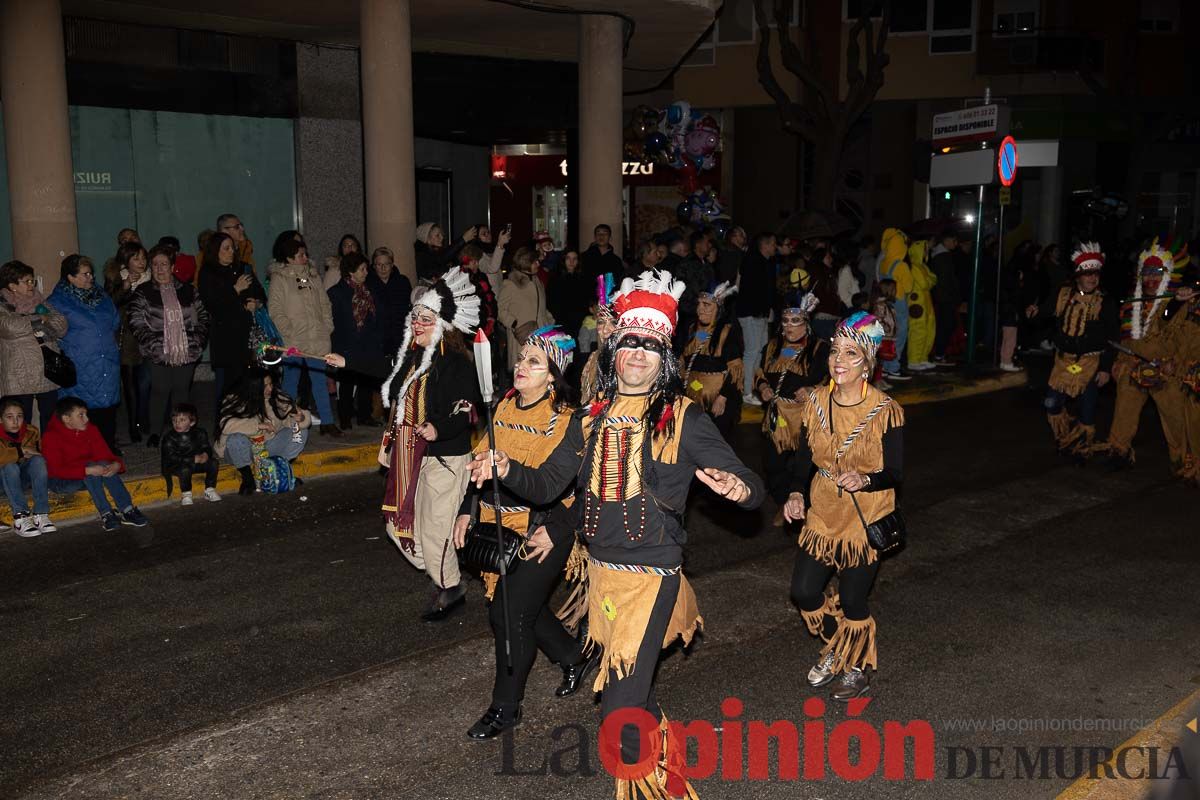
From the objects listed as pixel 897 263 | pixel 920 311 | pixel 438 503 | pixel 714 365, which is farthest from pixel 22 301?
pixel 920 311

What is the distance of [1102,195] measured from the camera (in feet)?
92.8

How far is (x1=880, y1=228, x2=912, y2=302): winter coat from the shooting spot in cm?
1645

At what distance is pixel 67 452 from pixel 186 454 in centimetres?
99

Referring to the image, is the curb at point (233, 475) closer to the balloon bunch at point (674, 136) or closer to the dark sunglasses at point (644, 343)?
the dark sunglasses at point (644, 343)

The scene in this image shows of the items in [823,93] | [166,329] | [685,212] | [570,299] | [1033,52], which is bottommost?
[166,329]

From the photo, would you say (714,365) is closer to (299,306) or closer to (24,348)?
(299,306)

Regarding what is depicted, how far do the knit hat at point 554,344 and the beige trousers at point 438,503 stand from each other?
4.14 ft

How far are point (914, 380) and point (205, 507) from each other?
404 inches

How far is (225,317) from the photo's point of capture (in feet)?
35.3

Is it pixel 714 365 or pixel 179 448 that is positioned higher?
pixel 714 365

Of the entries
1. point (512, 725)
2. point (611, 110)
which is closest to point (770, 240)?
point (611, 110)

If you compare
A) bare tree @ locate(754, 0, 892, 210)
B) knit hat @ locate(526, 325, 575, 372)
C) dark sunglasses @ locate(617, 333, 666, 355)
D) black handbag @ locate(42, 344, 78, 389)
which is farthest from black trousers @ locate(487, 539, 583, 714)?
bare tree @ locate(754, 0, 892, 210)

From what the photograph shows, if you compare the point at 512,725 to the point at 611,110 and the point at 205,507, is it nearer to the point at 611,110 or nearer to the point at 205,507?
the point at 205,507

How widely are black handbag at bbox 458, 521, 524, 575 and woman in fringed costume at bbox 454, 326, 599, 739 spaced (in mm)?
30
